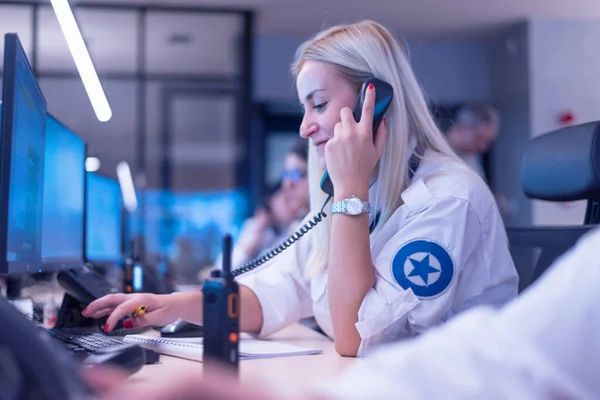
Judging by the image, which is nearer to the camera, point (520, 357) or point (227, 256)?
point (520, 357)

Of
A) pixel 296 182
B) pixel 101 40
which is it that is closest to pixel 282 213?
pixel 296 182

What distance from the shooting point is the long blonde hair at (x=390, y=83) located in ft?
4.77

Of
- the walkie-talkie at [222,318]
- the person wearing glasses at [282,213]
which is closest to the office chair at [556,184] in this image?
the walkie-talkie at [222,318]

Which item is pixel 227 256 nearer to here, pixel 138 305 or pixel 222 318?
pixel 222 318

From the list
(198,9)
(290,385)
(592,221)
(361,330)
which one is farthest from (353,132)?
(198,9)

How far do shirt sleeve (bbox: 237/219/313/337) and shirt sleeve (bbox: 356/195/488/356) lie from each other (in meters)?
0.37

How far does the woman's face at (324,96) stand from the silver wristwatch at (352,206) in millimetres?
209

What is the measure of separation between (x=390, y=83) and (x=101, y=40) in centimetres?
511

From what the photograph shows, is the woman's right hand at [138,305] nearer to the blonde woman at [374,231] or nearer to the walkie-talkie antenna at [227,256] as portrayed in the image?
the blonde woman at [374,231]

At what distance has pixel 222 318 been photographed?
882mm

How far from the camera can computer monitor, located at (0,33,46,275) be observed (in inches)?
42.4

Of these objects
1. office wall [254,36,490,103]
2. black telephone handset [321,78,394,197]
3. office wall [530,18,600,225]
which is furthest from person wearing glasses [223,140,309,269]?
office wall [254,36,490,103]

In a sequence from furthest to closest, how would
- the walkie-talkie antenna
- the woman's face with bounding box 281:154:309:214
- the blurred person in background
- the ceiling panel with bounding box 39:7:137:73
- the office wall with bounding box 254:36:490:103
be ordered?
the office wall with bounding box 254:36:490:103 < the ceiling panel with bounding box 39:7:137:73 < the blurred person in background < the woman's face with bounding box 281:154:309:214 < the walkie-talkie antenna

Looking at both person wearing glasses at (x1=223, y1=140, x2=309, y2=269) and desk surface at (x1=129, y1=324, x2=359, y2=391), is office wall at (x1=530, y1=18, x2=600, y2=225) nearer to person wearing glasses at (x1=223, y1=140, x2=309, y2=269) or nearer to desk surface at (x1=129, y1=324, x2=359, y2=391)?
person wearing glasses at (x1=223, y1=140, x2=309, y2=269)
